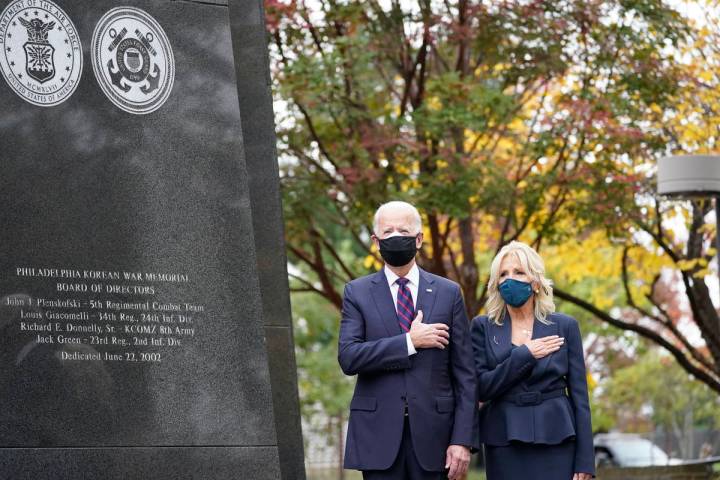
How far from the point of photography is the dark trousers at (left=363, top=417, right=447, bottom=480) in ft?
20.3

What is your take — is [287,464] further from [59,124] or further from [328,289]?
[328,289]

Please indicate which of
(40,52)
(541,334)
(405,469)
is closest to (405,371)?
(405,469)

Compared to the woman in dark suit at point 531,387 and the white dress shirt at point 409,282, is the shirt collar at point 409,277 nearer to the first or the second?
the white dress shirt at point 409,282

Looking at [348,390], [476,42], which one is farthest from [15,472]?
[348,390]

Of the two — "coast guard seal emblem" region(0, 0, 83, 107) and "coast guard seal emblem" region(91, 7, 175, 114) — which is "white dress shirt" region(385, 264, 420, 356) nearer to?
"coast guard seal emblem" region(91, 7, 175, 114)

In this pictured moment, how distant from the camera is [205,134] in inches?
255

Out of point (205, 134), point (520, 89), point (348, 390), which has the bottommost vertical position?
point (348, 390)

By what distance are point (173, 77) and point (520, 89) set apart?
40.5ft

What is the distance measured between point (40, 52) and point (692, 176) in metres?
6.83

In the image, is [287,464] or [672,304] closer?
[287,464]

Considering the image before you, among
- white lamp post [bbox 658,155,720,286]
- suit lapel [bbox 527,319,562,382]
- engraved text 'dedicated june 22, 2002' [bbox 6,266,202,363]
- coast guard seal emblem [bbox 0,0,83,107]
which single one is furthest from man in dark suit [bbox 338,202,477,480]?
white lamp post [bbox 658,155,720,286]

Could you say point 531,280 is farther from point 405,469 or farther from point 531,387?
point 405,469

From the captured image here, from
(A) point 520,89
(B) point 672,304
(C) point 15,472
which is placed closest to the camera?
(C) point 15,472

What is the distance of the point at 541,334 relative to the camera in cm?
660
